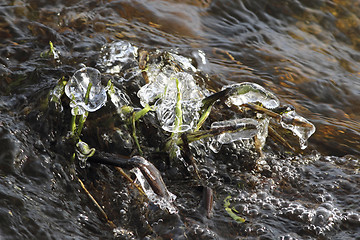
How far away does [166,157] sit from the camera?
2.15 m

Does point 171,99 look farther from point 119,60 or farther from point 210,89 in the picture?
point 210,89

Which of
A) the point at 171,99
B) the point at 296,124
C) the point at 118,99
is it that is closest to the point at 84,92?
the point at 118,99

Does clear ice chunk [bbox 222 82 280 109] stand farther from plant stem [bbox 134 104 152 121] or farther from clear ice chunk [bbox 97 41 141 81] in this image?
clear ice chunk [bbox 97 41 141 81]

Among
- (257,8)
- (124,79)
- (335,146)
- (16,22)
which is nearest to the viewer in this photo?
(124,79)

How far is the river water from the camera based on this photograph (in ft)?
6.00

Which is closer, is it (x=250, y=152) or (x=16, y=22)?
(x=250, y=152)

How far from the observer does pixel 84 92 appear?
2047mm

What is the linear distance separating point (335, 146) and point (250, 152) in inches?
29.8

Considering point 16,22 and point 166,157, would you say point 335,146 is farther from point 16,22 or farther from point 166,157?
point 16,22

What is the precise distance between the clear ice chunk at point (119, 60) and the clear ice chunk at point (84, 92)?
486 millimetres

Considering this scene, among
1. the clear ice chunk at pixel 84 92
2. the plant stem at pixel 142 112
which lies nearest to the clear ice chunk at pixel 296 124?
the plant stem at pixel 142 112

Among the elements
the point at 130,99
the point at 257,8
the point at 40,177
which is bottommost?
the point at 40,177

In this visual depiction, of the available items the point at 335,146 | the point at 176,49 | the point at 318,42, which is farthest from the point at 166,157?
the point at 318,42

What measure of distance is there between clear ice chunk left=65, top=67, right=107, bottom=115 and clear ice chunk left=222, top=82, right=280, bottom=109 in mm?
624
